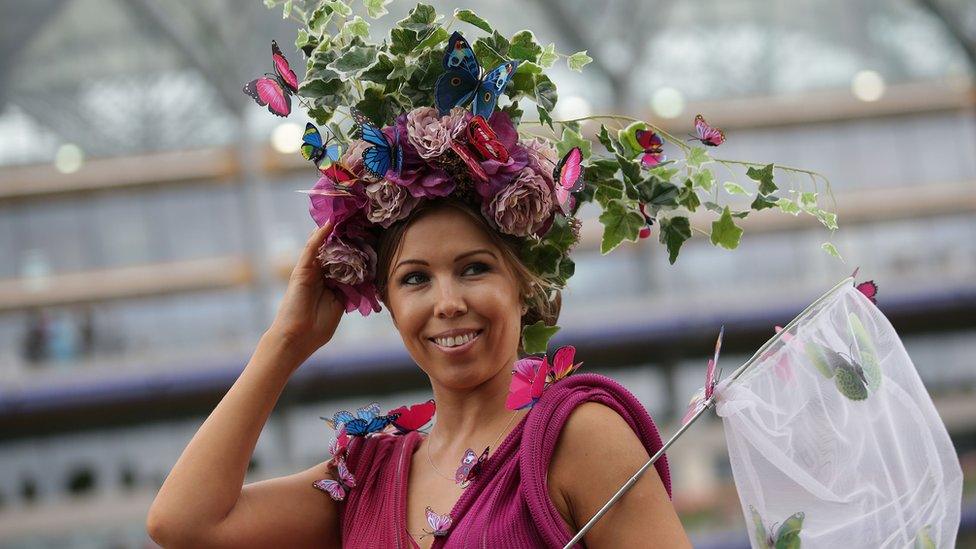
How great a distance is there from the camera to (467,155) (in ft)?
4.47

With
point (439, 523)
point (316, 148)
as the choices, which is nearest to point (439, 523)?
point (439, 523)

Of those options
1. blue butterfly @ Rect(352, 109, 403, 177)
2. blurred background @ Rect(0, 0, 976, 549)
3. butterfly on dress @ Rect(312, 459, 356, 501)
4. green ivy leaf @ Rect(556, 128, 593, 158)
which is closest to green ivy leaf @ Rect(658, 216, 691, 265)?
green ivy leaf @ Rect(556, 128, 593, 158)

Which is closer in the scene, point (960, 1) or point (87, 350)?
point (87, 350)

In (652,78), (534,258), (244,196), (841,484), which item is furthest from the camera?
(652,78)

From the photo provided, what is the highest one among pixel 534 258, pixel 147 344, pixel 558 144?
pixel 147 344

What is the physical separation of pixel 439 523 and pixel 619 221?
0.42 m

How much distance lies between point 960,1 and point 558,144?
12.7 m

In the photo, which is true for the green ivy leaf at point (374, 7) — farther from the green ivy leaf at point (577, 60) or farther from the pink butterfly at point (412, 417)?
the pink butterfly at point (412, 417)

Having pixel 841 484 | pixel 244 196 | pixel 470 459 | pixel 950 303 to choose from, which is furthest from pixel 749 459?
pixel 950 303

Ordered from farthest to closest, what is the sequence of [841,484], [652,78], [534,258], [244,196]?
[652,78], [244,196], [534,258], [841,484]

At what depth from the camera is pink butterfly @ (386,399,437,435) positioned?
157 cm

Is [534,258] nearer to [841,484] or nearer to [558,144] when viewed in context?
[558,144]

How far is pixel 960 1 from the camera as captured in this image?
42.7 ft

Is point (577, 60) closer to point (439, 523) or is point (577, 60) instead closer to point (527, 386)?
point (527, 386)
